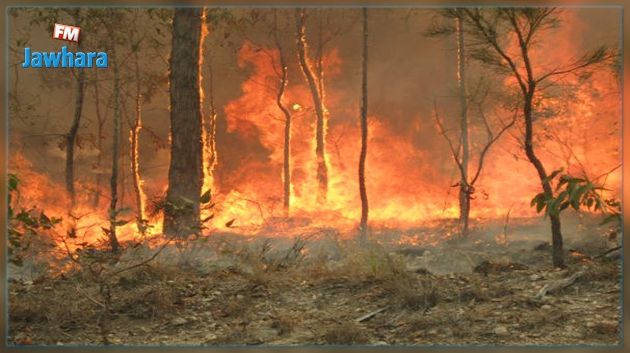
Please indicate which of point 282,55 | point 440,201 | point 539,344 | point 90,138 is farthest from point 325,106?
point 539,344

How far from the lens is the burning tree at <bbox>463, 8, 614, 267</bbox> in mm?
5797

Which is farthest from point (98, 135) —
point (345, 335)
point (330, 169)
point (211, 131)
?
point (345, 335)

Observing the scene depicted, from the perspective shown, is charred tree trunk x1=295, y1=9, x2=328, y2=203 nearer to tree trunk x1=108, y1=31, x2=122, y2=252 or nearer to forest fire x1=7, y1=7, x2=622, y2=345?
forest fire x1=7, y1=7, x2=622, y2=345

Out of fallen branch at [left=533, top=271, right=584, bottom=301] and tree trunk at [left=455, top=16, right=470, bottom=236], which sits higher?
tree trunk at [left=455, top=16, right=470, bottom=236]

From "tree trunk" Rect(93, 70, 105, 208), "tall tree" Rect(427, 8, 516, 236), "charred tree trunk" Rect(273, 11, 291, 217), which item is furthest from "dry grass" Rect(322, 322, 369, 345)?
"tree trunk" Rect(93, 70, 105, 208)

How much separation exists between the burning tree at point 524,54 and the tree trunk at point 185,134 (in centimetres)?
205

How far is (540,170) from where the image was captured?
5.84 meters

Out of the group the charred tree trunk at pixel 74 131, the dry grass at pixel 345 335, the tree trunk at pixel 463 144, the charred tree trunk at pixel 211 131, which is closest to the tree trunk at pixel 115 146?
the charred tree trunk at pixel 74 131

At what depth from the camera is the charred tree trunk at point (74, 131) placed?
19.0 feet

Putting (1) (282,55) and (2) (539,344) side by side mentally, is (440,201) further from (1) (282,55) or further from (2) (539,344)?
(1) (282,55)

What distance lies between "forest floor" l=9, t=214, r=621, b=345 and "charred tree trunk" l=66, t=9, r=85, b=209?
2.11 feet

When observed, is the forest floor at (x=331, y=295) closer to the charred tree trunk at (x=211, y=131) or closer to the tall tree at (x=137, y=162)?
the tall tree at (x=137, y=162)

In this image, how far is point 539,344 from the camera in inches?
212

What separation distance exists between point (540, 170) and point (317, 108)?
167 cm
